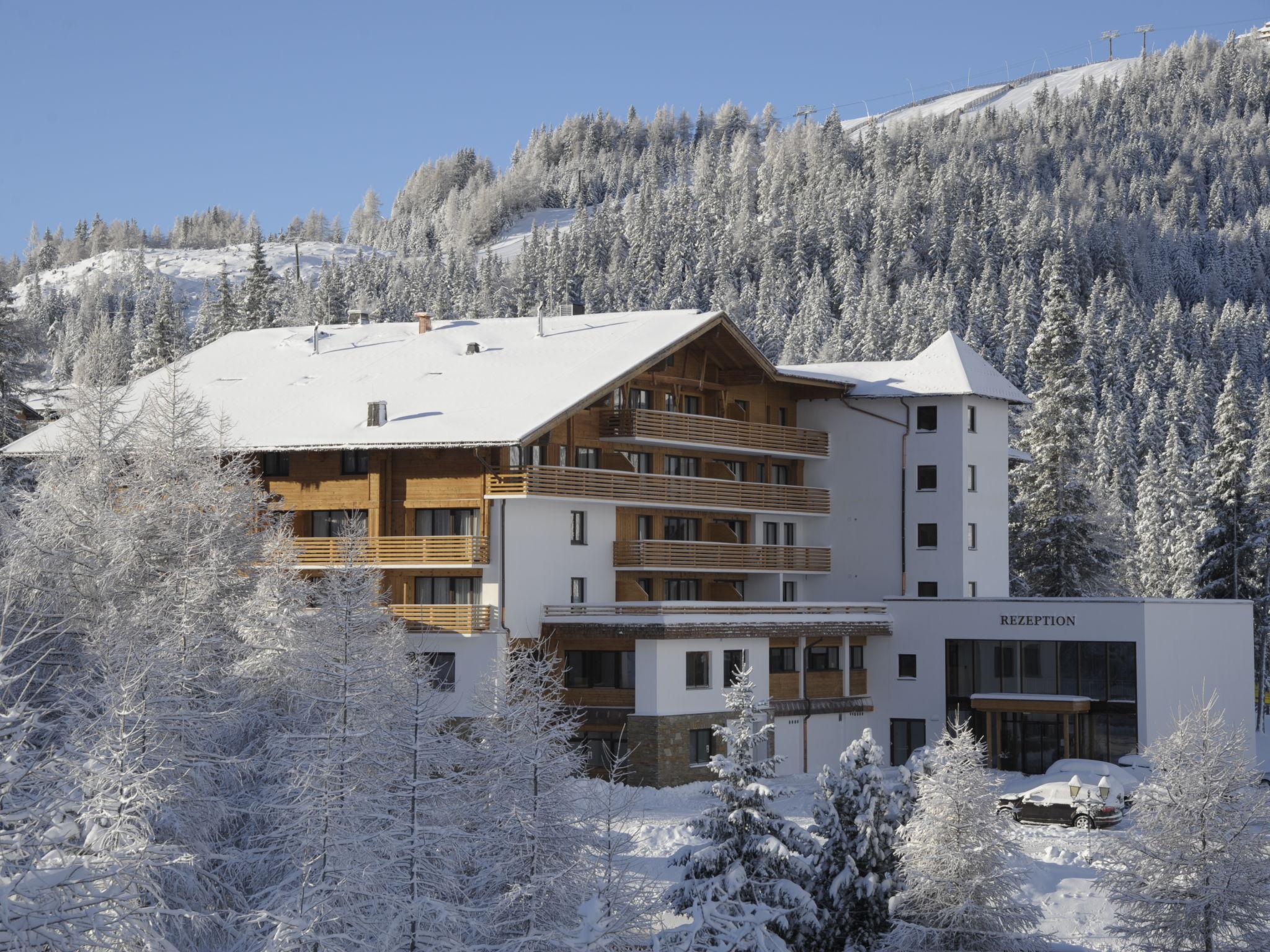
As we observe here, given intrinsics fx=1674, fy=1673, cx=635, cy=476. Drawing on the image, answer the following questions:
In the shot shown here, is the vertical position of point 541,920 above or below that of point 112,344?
below

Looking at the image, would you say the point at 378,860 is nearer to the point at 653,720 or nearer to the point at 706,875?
the point at 706,875

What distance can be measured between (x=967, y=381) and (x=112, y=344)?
106m

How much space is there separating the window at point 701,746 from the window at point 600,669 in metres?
2.57

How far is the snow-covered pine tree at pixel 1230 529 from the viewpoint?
77562 millimetres

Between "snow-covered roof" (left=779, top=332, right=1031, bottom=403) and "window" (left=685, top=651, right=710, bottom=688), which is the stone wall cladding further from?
"snow-covered roof" (left=779, top=332, right=1031, bottom=403)

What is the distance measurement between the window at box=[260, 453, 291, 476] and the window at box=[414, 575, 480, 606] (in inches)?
246

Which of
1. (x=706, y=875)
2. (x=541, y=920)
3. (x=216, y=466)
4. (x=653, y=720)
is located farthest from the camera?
(x=653, y=720)

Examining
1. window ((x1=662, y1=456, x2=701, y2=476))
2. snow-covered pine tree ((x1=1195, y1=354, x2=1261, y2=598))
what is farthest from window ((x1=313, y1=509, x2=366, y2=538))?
snow-covered pine tree ((x1=1195, y1=354, x2=1261, y2=598))

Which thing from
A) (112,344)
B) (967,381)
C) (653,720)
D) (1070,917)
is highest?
(112,344)

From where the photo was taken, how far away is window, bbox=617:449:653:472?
57.5 m

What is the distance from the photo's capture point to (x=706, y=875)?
3353 cm

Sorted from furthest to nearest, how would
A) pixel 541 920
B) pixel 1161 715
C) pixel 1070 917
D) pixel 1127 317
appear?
pixel 1127 317
pixel 1161 715
pixel 1070 917
pixel 541 920

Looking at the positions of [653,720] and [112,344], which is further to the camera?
[112,344]

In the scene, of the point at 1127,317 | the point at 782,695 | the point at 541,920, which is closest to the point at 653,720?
the point at 782,695
